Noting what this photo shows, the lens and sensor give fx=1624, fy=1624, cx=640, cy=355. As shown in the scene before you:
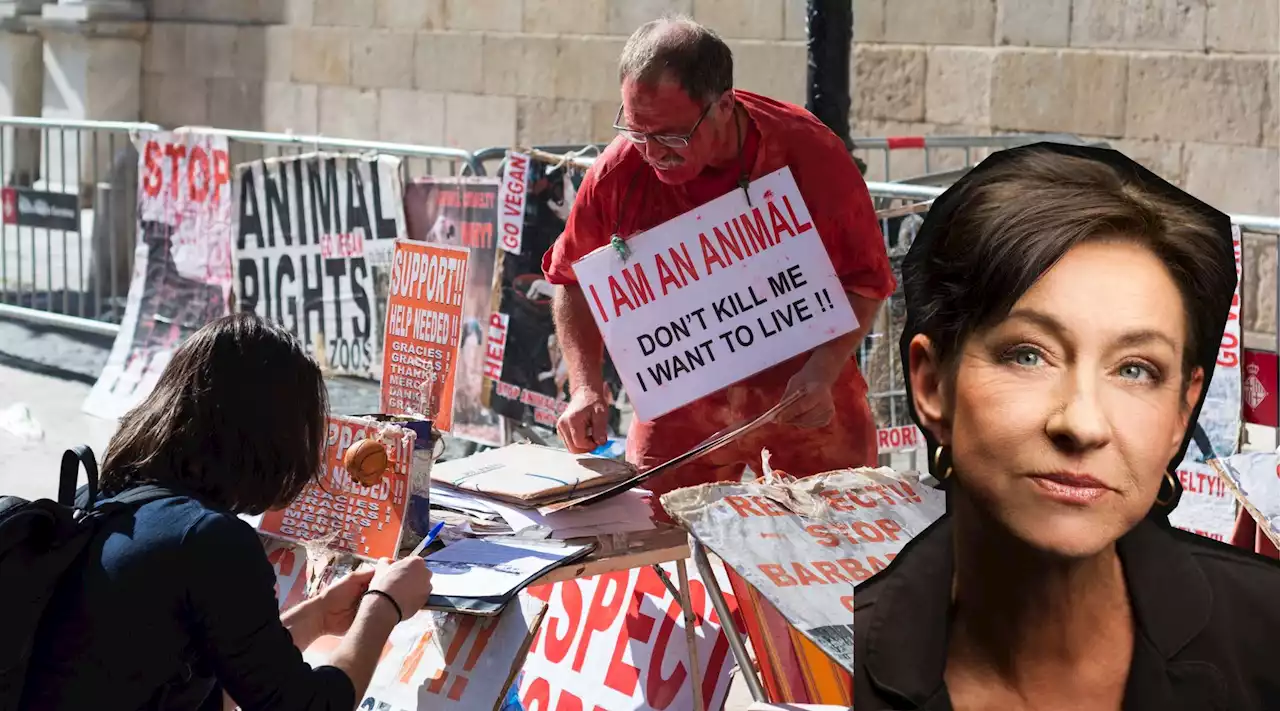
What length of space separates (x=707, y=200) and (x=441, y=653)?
118cm

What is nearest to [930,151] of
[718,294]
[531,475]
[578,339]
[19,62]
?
[578,339]

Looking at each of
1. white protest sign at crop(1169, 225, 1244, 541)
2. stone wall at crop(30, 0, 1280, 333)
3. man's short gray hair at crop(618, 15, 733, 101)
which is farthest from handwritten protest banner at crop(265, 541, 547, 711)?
stone wall at crop(30, 0, 1280, 333)

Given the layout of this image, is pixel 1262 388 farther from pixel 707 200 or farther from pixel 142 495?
pixel 142 495

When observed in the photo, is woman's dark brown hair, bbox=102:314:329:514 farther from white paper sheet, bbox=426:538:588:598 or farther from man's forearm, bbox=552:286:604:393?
man's forearm, bbox=552:286:604:393

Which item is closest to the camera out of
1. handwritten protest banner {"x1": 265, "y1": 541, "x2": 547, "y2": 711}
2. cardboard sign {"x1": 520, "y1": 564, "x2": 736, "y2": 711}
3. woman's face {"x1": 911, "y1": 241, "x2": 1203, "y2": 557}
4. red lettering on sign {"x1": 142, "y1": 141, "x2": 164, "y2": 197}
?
woman's face {"x1": 911, "y1": 241, "x2": 1203, "y2": 557}

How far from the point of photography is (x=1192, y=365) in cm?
132

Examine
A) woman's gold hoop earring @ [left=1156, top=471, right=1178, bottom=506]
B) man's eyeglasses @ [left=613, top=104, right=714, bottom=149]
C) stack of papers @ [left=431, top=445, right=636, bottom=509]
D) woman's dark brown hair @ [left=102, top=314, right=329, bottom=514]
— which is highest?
man's eyeglasses @ [left=613, top=104, right=714, bottom=149]

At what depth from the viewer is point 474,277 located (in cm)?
686

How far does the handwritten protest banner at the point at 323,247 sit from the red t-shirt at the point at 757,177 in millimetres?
3387

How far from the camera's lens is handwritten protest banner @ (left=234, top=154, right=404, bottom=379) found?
23.9 ft

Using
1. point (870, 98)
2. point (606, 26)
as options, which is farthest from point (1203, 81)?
point (606, 26)

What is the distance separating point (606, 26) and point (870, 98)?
2.04 meters

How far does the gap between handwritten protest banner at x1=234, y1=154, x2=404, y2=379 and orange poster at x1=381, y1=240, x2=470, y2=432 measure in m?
3.03

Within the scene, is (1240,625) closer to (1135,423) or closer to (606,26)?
(1135,423)
